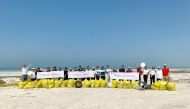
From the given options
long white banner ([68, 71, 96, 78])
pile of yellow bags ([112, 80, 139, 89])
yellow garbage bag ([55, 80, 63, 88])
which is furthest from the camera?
long white banner ([68, 71, 96, 78])

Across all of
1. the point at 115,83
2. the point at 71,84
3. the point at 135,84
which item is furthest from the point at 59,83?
the point at 135,84

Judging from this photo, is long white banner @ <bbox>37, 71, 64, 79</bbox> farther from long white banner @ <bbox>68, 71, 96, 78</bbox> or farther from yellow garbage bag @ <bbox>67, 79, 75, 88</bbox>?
yellow garbage bag @ <bbox>67, 79, 75, 88</bbox>

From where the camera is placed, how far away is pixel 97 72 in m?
25.6

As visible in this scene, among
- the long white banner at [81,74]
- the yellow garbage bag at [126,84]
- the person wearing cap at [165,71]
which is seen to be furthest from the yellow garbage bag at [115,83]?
the person wearing cap at [165,71]

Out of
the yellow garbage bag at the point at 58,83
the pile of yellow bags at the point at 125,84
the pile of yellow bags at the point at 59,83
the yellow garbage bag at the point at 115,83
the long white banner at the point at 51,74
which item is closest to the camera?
the pile of yellow bags at the point at 125,84

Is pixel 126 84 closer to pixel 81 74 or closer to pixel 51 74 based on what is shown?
pixel 81 74

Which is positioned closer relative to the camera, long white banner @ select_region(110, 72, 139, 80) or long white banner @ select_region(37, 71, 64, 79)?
long white banner @ select_region(110, 72, 139, 80)

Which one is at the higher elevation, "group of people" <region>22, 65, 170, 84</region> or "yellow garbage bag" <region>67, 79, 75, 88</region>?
"group of people" <region>22, 65, 170, 84</region>

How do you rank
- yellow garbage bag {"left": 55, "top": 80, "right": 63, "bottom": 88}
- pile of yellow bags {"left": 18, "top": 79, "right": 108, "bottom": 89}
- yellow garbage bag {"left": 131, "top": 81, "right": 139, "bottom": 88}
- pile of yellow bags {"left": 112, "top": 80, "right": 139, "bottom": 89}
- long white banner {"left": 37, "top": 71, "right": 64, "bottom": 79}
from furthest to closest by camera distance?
long white banner {"left": 37, "top": 71, "right": 64, "bottom": 79}
yellow garbage bag {"left": 55, "top": 80, "right": 63, "bottom": 88}
pile of yellow bags {"left": 18, "top": 79, "right": 108, "bottom": 89}
pile of yellow bags {"left": 112, "top": 80, "right": 139, "bottom": 89}
yellow garbage bag {"left": 131, "top": 81, "right": 139, "bottom": 88}

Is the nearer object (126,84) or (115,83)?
(126,84)

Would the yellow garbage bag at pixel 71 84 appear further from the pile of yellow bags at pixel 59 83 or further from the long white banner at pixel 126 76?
the long white banner at pixel 126 76

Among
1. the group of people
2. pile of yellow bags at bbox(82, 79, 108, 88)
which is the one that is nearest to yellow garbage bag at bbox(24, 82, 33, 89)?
the group of people

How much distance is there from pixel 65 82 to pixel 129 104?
381 inches

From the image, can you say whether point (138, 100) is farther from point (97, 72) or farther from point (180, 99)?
point (97, 72)
